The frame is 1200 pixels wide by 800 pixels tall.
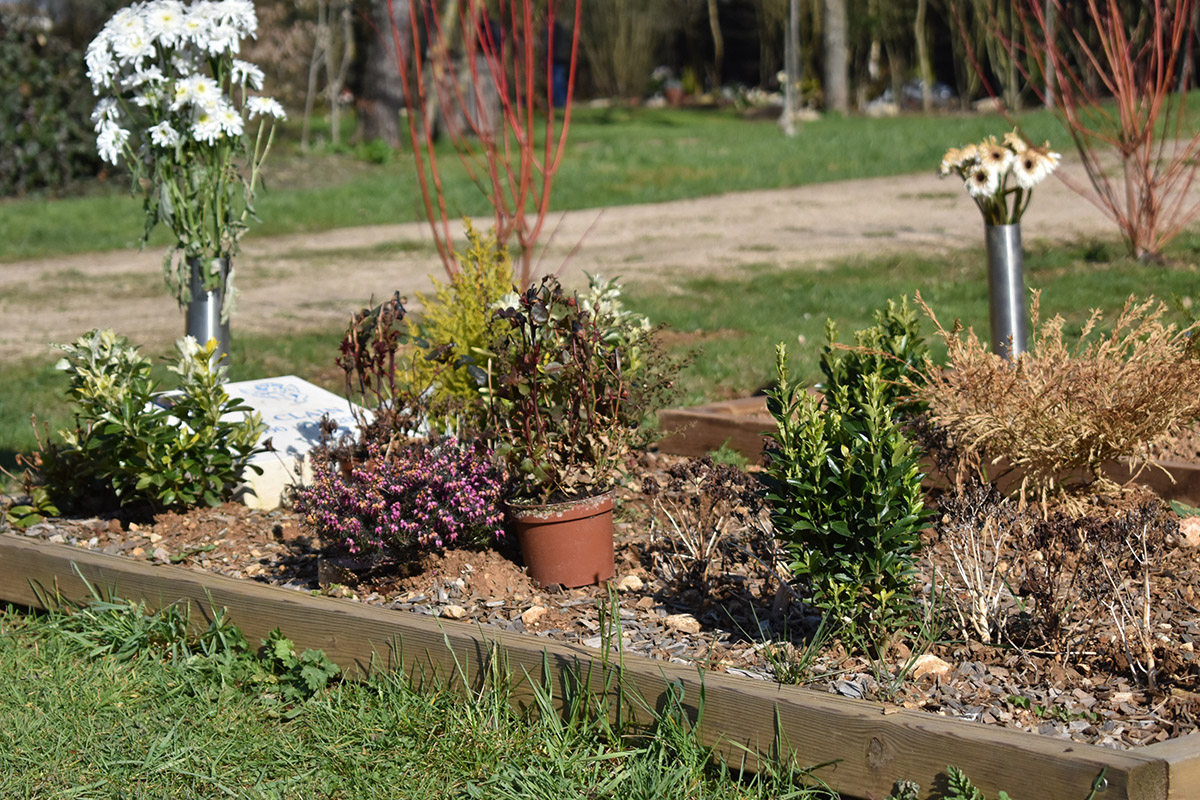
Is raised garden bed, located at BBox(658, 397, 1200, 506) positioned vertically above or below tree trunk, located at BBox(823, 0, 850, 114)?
below

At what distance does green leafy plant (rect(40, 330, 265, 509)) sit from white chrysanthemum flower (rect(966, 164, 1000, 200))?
2.72 meters

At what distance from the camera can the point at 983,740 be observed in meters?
2.30

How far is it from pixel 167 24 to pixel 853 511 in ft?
10.1

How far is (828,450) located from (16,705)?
2.19 metres

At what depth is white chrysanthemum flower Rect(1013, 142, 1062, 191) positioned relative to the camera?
451cm

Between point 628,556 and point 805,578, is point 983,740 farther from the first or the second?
point 628,556

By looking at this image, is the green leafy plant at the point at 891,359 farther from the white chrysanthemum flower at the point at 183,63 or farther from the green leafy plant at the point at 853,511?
the white chrysanthemum flower at the point at 183,63

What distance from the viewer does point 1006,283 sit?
465 cm

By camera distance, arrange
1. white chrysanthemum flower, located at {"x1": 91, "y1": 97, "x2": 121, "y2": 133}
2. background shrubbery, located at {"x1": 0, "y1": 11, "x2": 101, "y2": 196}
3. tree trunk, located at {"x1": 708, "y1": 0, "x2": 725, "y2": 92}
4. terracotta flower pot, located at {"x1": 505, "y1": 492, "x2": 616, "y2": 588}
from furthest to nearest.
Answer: tree trunk, located at {"x1": 708, "y1": 0, "x2": 725, "y2": 92}, background shrubbery, located at {"x1": 0, "y1": 11, "x2": 101, "y2": 196}, white chrysanthemum flower, located at {"x1": 91, "y1": 97, "x2": 121, "y2": 133}, terracotta flower pot, located at {"x1": 505, "y1": 492, "x2": 616, "y2": 588}

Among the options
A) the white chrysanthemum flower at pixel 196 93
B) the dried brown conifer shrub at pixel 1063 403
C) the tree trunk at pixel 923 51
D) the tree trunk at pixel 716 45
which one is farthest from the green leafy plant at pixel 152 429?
the tree trunk at pixel 716 45

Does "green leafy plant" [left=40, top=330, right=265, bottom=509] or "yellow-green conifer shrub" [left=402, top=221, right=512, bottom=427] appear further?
"yellow-green conifer shrub" [left=402, top=221, right=512, bottom=427]

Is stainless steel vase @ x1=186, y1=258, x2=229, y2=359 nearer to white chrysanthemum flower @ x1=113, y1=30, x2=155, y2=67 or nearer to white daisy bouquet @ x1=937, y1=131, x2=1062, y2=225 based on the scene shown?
white chrysanthemum flower @ x1=113, y1=30, x2=155, y2=67

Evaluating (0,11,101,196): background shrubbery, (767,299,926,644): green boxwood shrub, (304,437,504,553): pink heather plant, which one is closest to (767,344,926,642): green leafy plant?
(767,299,926,644): green boxwood shrub

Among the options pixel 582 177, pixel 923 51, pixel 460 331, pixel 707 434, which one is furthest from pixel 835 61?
pixel 460 331
